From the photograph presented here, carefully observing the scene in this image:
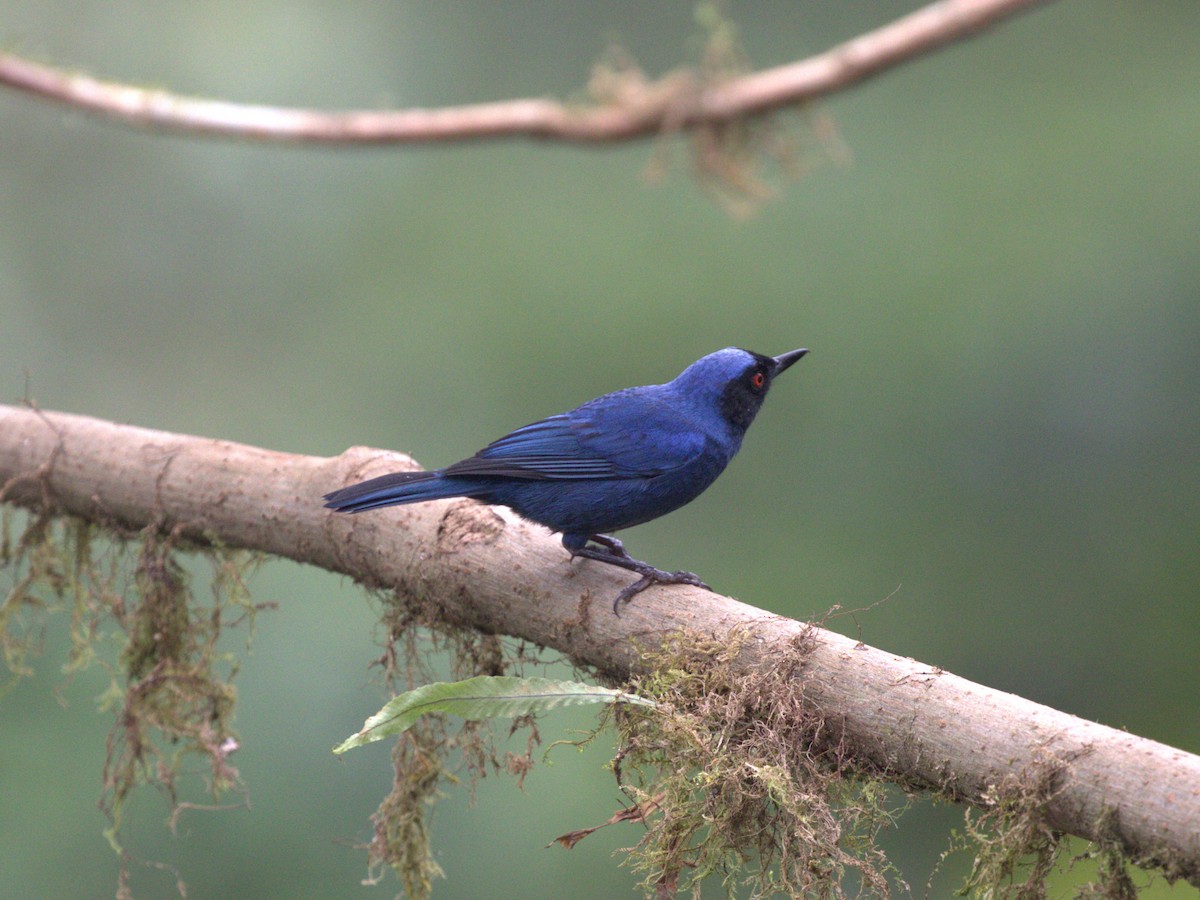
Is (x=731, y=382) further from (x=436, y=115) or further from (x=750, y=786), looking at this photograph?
(x=436, y=115)

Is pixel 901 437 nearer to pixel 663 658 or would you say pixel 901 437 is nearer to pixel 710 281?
pixel 710 281

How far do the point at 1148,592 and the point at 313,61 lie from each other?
21.6 ft

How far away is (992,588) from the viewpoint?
6809 mm

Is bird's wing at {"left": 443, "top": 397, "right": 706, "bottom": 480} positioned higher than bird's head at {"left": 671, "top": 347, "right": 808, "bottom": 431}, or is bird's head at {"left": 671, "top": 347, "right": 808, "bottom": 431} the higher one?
bird's head at {"left": 671, "top": 347, "right": 808, "bottom": 431}

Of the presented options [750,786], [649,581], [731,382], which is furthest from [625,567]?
[750,786]

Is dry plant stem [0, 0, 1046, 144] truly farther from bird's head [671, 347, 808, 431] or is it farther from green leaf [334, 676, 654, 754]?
green leaf [334, 676, 654, 754]

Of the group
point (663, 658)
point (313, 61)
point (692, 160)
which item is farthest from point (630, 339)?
point (663, 658)

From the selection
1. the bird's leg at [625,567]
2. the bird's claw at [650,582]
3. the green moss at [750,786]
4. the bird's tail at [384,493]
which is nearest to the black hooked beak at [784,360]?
the bird's leg at [625,567]

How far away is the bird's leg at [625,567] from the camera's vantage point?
113 inches

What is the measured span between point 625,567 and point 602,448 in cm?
48

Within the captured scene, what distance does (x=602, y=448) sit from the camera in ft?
11.6

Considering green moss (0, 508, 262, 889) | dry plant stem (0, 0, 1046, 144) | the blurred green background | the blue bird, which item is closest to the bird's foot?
the blue bird

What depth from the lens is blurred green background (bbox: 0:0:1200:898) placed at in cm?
589

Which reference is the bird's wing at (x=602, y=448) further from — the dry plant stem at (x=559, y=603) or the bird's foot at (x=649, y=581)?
the bird's foot at (x=649, y=581)
